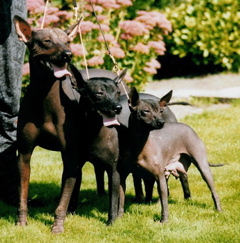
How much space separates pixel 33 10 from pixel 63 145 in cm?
513

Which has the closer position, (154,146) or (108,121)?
(108,121)

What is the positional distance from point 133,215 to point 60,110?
138cm

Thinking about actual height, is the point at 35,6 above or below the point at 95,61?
above

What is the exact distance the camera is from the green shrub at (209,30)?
1220 centimetres

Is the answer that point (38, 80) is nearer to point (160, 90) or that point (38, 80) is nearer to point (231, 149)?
point (231, 149)

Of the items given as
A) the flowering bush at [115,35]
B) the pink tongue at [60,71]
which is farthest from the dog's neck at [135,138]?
the flowering bush at [115,35]

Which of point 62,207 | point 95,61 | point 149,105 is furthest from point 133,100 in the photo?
point 95,61

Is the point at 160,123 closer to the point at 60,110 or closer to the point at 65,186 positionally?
the point at 60,110

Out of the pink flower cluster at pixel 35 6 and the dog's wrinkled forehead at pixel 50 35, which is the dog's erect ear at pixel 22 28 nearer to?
the dog's wrinkled forehead at pixel 50 35

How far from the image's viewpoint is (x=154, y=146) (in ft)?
17.4

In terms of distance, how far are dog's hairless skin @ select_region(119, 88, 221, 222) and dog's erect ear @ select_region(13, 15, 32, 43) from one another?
1.03 metres

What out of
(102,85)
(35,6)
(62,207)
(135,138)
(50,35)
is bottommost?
(62,207)

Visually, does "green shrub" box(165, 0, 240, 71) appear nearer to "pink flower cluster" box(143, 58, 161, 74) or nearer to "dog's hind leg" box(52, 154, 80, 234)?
"pink flower cluster" box(143, 58, 161, 74)

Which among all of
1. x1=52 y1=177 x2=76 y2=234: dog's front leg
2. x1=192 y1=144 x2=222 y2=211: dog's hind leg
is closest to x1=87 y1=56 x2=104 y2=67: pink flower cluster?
x1=192 y1=144 x2=222 y2=211: dog's hind leg
